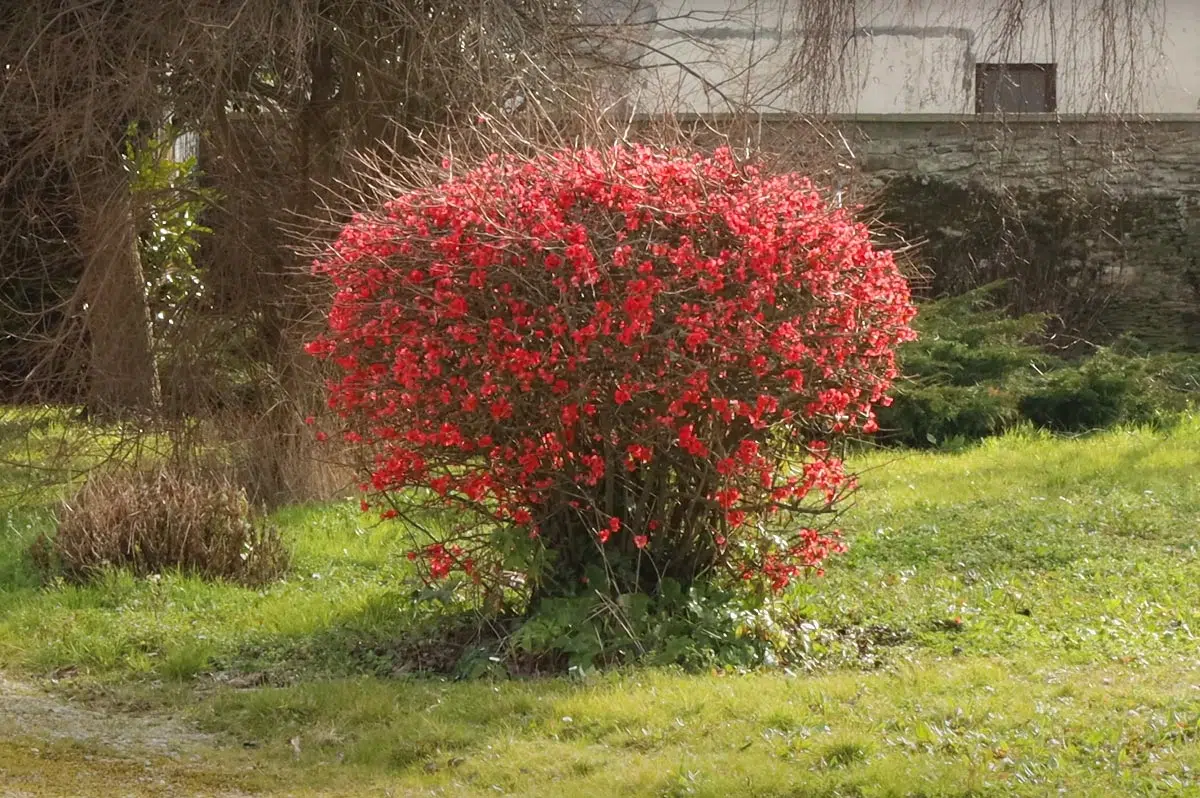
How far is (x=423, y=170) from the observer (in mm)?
7895

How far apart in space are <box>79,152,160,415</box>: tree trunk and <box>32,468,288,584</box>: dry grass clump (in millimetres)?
1742

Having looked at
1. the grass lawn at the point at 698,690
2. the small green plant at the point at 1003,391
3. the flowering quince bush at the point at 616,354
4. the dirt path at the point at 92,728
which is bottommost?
the dirt path at the point at 92,728

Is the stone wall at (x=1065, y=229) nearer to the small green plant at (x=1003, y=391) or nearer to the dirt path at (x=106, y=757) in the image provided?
the small green plant at (x=1003, y=391)

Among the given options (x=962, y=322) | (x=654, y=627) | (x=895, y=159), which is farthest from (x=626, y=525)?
(x=895, y=159)

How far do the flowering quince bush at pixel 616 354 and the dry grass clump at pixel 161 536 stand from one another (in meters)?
1.91

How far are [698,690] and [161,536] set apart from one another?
4.00 m

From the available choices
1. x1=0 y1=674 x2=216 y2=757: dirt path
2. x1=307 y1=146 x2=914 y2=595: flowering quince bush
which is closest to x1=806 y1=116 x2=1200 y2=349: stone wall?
x1=307 y1=146 x2=914 y2=595: flowering quince bush

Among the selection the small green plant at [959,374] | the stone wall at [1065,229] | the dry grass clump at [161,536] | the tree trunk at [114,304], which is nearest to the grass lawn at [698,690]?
the dry grass clump at [161,536]

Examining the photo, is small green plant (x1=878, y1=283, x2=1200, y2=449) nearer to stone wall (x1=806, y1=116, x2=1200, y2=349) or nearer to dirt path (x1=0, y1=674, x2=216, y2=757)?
stone wall (x1=806, y1=116, x2=1200, y2=349)

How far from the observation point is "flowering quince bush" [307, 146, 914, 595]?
647cm

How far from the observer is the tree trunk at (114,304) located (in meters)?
10.4

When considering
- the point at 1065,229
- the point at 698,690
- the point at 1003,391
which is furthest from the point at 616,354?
the point at 1065,229

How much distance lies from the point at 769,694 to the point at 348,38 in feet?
19.5

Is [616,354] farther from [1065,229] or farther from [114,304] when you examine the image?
[1065,229]
